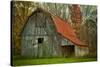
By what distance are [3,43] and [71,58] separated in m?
0.74

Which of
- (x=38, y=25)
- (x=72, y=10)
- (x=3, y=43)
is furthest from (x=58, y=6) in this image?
(x=3, y=43)

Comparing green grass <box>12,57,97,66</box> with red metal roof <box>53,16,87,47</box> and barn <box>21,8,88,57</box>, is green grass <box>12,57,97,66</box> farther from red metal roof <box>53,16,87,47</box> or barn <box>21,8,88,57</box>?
red metal roof <box>53,16,87,47</box>

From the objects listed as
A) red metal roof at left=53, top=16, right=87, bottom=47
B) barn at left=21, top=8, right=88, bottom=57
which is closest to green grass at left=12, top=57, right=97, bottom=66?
barn at left=21, top=8, right=88, bottom=57

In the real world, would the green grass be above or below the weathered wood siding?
below

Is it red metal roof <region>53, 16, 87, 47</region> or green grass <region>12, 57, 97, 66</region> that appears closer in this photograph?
green grass <region>12, 57, 97, 66</region>

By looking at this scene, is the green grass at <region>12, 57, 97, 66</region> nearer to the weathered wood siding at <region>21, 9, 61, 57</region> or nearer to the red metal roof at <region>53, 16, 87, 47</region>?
the weathered wood siding at <region>21, 9, 61, 57</region>

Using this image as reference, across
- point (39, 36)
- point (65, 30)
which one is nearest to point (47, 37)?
point (39, 36)

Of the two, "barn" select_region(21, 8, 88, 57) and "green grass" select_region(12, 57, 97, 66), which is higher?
"barn" select_region(21, 8, 88, 57)

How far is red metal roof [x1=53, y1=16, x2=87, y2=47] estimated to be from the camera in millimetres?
1977

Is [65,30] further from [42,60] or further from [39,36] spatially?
[42,60]

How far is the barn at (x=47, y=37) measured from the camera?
73.7 inches

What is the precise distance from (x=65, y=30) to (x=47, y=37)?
22 centimetres

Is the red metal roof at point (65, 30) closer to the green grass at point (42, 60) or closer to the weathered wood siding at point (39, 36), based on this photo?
the weathered wood siding at point (39, 36)

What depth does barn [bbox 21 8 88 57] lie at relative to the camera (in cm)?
187
